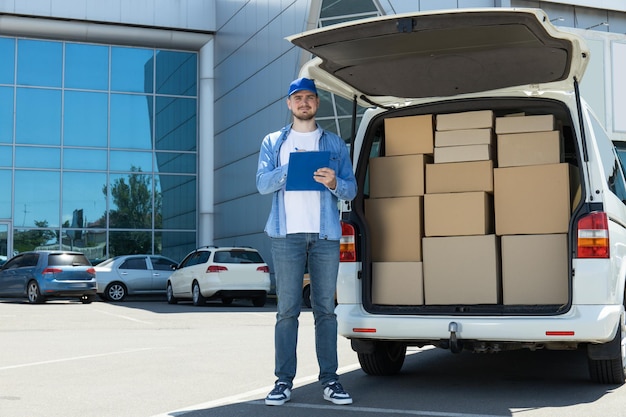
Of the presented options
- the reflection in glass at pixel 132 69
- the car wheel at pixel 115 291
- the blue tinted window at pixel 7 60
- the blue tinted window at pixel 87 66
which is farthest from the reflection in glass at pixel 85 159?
the car wheel at pixel 115 291

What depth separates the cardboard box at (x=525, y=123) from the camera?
614 cm

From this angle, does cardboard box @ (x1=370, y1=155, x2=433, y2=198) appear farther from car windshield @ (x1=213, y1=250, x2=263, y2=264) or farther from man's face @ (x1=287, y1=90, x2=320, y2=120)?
car windshield @ (x1=213, y1=250, x2=263, y2=264)

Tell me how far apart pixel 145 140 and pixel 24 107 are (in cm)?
429

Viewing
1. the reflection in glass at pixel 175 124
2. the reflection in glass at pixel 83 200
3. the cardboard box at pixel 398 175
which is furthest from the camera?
the reflection in glass at pixel 175 124

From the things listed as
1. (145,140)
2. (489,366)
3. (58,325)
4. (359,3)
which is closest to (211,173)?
(145,140)

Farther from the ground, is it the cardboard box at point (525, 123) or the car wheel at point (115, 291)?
the cardboard box at point (525, 123)

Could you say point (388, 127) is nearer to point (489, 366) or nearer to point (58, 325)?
point (489, 366)

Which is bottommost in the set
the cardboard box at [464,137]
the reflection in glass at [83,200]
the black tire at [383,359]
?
the black tire at [383,359]

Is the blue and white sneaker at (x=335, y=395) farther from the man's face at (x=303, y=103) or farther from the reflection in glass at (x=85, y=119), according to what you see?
the reflection in glass at (x=85, y=119)

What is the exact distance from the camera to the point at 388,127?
21.6 feet

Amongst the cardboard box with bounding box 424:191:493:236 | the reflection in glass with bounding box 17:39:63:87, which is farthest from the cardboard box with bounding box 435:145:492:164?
the reflection in glass with bounding box 17:39:63:87

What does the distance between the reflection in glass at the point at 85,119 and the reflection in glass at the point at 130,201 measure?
1518mm

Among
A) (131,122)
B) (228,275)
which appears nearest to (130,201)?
(131,122)

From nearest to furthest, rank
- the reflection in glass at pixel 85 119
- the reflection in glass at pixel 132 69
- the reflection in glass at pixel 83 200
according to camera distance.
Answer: the reflection in glass at pixel 83 200, the reflection in glass at pixel 85 119, the reflection in glass at pixel 132 69
